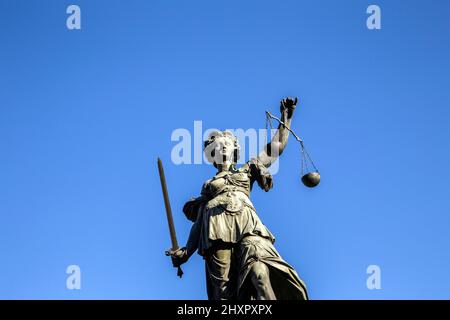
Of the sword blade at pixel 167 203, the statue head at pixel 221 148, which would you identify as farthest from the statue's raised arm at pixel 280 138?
the sword blade at pixel 167 203

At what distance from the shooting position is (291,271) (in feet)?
50.6

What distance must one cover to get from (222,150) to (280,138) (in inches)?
39.1

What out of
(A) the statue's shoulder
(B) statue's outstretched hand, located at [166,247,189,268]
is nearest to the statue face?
(A) the statue's shoulder

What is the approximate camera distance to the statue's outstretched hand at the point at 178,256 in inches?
650

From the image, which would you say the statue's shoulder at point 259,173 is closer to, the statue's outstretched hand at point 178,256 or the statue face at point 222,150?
the statue face at point 222,150

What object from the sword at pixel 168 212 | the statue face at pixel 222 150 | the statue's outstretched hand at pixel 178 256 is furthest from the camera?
the statue face at pixel 222 150

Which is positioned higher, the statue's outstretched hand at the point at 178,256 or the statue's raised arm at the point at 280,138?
the statue's raised arm at the point at 280,138

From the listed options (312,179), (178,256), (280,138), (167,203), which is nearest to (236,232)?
(178,256)
